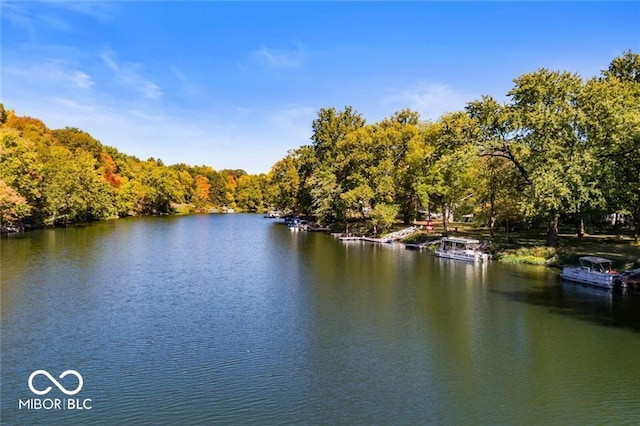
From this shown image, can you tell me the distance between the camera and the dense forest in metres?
40.9

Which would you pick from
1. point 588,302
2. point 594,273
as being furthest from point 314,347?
point 594,273

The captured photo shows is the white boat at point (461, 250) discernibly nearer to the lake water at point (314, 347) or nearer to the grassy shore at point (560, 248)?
the grassy shore at point (560, 248)

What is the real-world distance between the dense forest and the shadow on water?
337 inches

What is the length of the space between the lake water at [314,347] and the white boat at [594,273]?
3.89ft

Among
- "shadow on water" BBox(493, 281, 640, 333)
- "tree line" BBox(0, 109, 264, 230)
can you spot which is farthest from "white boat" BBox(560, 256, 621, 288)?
"tree line" BBox(0, 109, 264, 230)

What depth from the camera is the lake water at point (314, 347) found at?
53.2 feet

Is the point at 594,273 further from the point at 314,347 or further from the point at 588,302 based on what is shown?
the point at 314,347

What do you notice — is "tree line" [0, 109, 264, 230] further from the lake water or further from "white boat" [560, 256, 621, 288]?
"white boat" [560, 256, 621, 288]

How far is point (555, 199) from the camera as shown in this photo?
1592 inches

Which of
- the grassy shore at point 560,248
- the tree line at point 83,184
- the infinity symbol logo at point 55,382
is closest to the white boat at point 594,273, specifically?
the grassy shore at point 560,248

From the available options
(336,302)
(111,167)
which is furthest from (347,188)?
(111,167)

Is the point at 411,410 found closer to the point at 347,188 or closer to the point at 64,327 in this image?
the point at 64,327

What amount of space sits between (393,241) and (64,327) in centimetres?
4849

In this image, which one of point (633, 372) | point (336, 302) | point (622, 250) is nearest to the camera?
point (633, 372)
